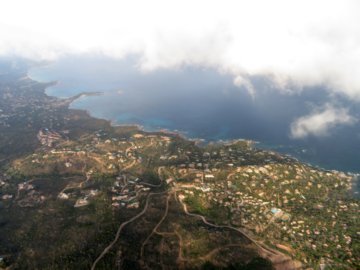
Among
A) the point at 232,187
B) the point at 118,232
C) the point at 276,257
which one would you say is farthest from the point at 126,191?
the point at 276,257

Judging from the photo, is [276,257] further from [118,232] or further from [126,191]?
[126,191]

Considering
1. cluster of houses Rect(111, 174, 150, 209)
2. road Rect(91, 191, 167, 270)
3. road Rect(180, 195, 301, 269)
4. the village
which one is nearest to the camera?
road Rect(91, 191, 167, 270)

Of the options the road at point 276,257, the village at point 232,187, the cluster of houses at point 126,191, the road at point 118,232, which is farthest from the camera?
the cluster of houses at point 126,191

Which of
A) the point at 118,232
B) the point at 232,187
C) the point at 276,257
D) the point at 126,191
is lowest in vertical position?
the point at 118,232

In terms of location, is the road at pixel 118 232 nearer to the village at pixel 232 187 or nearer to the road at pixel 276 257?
the village at pixel 232 187

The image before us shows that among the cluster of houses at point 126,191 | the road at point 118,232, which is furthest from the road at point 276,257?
the cluster of houses at point 126,191

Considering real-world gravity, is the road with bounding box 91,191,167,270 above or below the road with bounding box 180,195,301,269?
below

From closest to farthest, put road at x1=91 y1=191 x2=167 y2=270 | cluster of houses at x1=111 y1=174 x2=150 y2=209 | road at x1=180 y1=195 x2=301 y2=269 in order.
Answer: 1. road at x1=91 y1=191 x2=167 y2=270
2. road at x1=180 y1=195 x2=301 y2=269
3. cluster of houses at x1=111 y1=174 x2=150 y2=209

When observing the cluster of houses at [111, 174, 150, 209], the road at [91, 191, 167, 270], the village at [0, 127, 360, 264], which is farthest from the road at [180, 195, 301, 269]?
the cluster of houses at [111, 174, 150, 209]

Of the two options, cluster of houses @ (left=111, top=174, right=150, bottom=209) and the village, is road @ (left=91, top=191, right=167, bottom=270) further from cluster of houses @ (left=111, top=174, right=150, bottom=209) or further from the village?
the village

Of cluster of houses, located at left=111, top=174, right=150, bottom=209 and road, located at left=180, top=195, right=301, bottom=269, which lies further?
cluster of houses, located at left=111, top=174, right=150, bottom=209

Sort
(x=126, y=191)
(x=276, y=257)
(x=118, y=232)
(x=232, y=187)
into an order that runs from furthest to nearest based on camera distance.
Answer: (x=232, y=187)
(x=126, y=191)
(x=118, y=232)
(x=276, y=257)

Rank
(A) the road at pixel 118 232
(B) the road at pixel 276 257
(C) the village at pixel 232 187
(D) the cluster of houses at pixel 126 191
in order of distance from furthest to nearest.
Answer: (D) the cluster of houses at pixel 126 191, (C) the village at pixel 232 187, (B) the road at pixel 276 257, (A) the road at pixel 118 232
